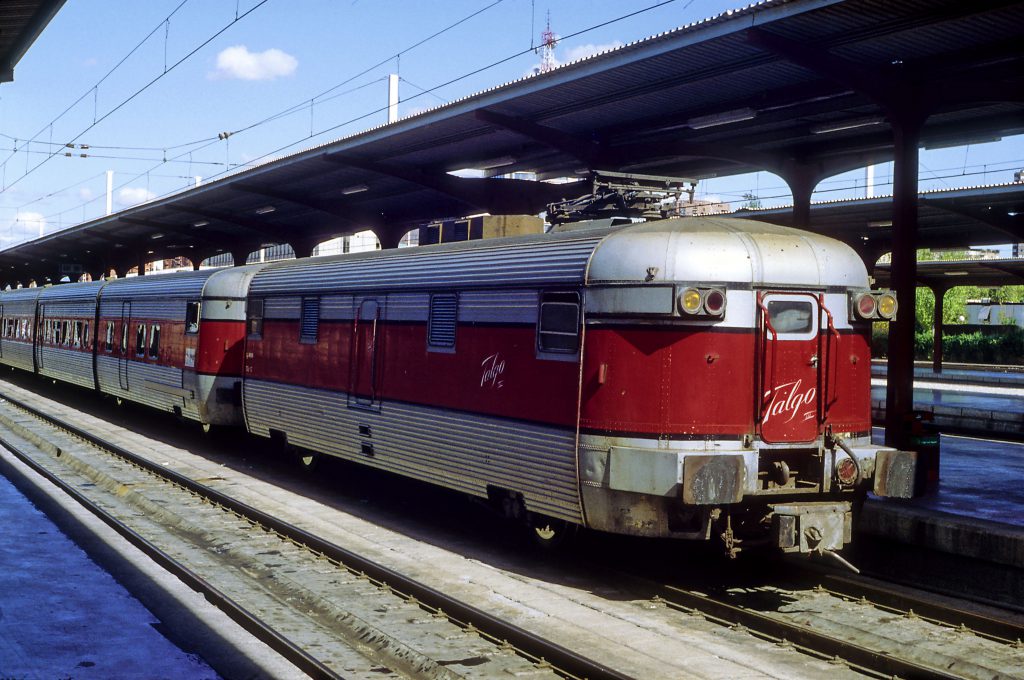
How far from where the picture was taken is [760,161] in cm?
2008

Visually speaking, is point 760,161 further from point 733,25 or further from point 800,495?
point 800,495

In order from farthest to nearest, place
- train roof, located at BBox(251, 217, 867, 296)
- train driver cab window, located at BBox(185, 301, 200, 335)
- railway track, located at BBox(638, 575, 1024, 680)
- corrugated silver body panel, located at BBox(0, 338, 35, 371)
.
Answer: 1. corrugated silver body panel, located at BBox(0, 338, 35, 371)
2. train driver cab window, located at BBox(185, 301, 200, 335)
3. train roof, located at BBox(251, 217, 867, 296)
4. railway track, located at BBox(638, 575, 1024, 680)

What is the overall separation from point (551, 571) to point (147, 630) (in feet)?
13.5

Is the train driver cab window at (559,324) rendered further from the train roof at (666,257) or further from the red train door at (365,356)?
the red train door at (365,356)

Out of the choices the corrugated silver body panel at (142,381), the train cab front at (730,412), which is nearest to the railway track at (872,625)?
the train cab front at (730,412)

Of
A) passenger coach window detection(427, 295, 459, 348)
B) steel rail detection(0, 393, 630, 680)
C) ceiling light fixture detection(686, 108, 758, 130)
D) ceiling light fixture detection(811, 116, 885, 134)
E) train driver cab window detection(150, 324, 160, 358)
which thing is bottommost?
steel rail detection(0, 393, 630, 680)

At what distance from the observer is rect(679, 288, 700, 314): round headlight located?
862 centimetres

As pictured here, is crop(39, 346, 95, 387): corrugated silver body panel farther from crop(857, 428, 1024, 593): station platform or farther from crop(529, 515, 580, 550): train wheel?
crop(857, 428, 1024, 593): station platform

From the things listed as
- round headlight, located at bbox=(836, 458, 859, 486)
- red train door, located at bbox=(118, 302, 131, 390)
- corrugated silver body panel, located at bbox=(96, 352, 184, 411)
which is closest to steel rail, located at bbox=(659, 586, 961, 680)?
round headlight, located at bbox=(836, 458, 859, 486)

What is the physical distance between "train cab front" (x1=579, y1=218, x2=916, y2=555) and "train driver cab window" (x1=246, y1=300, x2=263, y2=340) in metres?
8.58

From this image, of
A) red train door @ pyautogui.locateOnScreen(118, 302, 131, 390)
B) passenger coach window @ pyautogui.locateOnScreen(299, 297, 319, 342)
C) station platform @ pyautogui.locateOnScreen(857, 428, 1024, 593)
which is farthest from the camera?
red train door @ pyautogui.locateOnScreen(118, 302, 131, 390)

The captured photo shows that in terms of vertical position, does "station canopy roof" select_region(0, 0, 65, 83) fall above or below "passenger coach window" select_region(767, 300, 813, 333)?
above

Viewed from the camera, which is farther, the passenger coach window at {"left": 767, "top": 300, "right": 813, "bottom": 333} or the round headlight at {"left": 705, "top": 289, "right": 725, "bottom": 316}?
the passenger coach window at {"left": 767, "top": 300, "right": 813, "bottom": 333}

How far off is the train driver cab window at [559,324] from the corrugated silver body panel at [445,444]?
79 cm
